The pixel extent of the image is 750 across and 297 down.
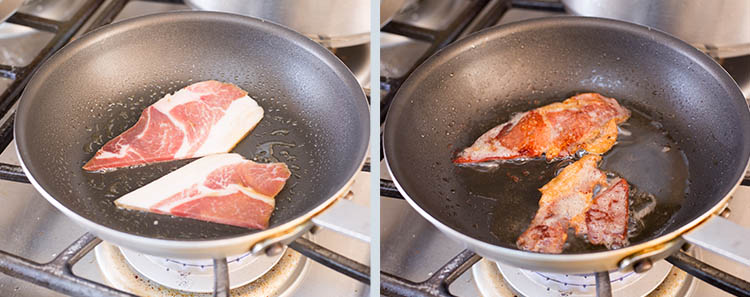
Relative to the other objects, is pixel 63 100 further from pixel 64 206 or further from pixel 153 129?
pixel 64 206

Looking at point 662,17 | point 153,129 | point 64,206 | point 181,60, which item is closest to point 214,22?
point 181,60

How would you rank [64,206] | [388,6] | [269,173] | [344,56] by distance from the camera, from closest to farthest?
[64,206] < [269,173] < [388,6] < [344,56]

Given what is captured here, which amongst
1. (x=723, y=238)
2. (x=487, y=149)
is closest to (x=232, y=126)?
(x=487, y=149)

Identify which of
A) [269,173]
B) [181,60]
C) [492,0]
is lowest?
[269,173]

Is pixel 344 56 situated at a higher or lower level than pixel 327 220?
higher

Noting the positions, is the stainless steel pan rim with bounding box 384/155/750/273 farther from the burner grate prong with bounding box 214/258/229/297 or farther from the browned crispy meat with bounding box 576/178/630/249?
the burner grate prong with bounding box 214/258/229/297

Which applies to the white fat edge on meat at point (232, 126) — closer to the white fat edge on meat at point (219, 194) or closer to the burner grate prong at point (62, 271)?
the white fat edge on meat at point (219, 194)

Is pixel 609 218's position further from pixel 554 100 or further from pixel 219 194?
pixel 219 194
